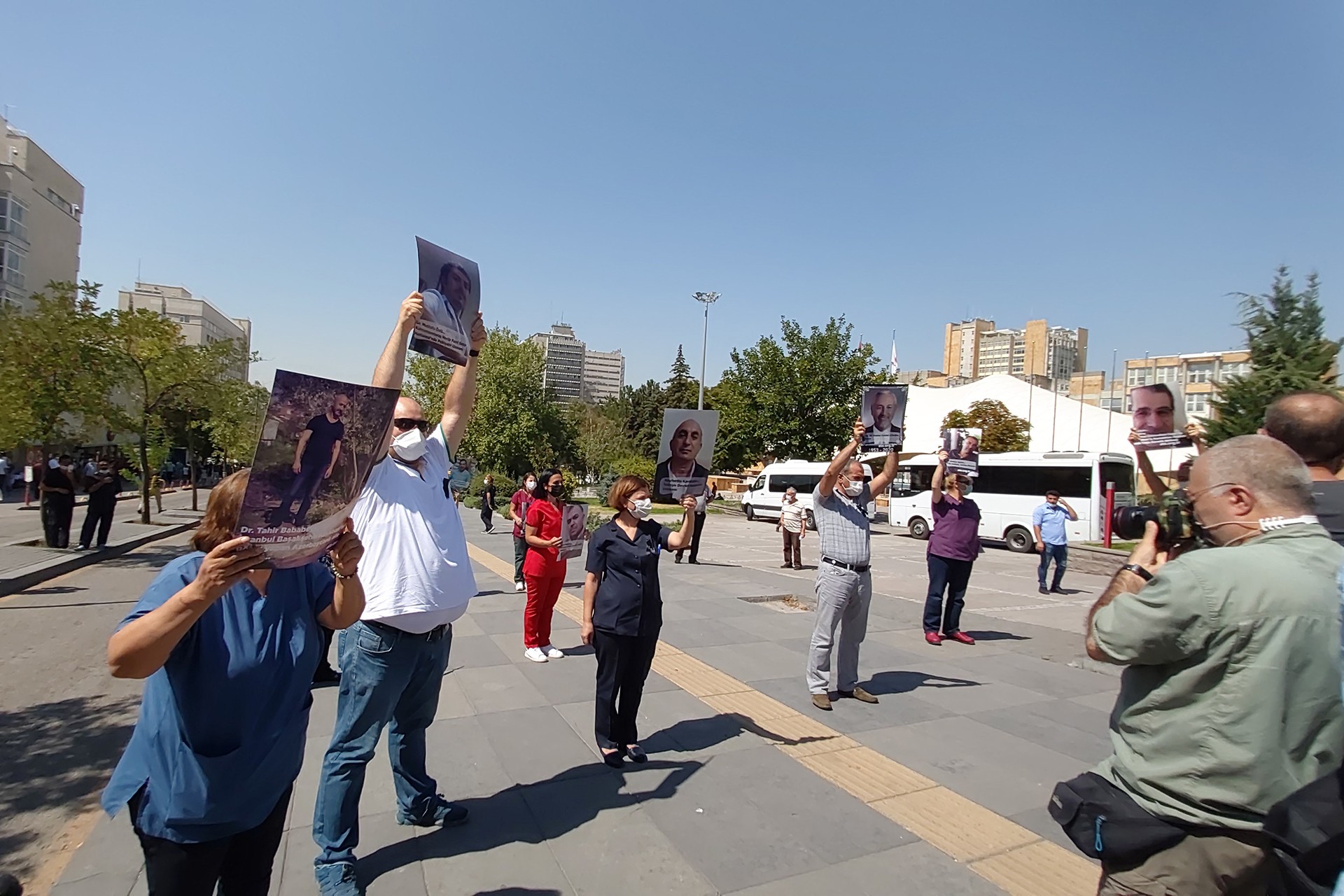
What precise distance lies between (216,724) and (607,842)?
2.14 m

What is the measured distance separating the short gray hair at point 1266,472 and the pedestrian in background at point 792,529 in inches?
494

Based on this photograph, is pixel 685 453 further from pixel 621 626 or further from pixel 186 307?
pixel 186 307

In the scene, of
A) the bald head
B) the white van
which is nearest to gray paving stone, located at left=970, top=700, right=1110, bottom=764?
the bald head

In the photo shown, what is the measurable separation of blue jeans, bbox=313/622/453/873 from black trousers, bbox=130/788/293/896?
671 millimetres

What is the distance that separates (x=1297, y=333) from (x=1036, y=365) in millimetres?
116645

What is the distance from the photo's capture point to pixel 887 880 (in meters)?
3.32

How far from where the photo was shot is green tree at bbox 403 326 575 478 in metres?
42.0

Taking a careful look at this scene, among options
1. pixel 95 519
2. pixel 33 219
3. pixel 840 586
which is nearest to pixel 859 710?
pixel 840 586

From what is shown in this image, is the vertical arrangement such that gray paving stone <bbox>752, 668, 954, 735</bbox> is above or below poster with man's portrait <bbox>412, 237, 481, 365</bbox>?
below

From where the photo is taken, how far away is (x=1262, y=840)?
198 centimetres

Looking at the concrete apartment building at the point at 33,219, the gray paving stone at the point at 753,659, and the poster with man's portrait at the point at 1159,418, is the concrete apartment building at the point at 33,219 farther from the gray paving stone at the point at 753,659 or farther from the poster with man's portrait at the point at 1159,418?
the poster with man's portrait at the point at 1159,418

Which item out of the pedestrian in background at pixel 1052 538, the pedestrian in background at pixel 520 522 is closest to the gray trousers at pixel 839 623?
the pedestrian in background at pixel 520 522

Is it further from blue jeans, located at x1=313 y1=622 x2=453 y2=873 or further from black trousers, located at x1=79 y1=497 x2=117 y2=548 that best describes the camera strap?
black trousers, located at x1=79 y1=497 x2=117 y2=548

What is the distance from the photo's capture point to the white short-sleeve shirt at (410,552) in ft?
10.4
